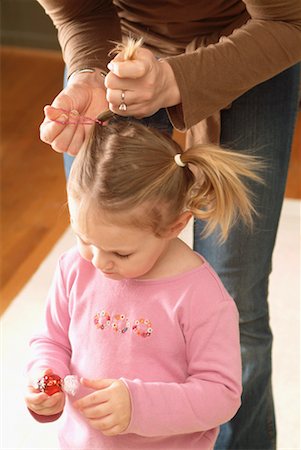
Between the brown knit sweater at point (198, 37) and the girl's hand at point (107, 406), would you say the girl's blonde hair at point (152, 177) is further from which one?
the girl's hand at point (107, 406)

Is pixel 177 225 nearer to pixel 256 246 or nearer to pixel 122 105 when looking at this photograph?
pixel 122 105

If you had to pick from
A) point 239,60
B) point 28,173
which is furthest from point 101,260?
point 28,173

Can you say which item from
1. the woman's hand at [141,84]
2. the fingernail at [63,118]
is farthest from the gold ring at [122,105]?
the fingernail at [63,118]

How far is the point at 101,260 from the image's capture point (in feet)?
3.93

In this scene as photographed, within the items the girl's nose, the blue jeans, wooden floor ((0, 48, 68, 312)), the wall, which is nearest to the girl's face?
the girl's nose

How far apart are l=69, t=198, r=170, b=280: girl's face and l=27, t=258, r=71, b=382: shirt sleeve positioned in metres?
0.12

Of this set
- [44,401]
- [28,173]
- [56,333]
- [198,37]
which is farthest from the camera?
[28,173]

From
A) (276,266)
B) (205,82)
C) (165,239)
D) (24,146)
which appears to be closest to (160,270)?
(165,239)

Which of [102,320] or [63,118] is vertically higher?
[63,118]

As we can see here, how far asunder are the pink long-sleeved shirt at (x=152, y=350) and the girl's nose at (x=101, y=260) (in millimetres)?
75

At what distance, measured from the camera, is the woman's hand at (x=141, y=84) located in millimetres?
1111

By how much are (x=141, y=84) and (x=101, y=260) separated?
0.25 metres

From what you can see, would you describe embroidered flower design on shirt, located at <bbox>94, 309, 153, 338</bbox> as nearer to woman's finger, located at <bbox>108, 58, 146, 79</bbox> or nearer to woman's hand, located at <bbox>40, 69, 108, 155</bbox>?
woman's hand, located at <bbox>40, 69, 108, 155</bbox>

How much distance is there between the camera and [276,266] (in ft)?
8.66
